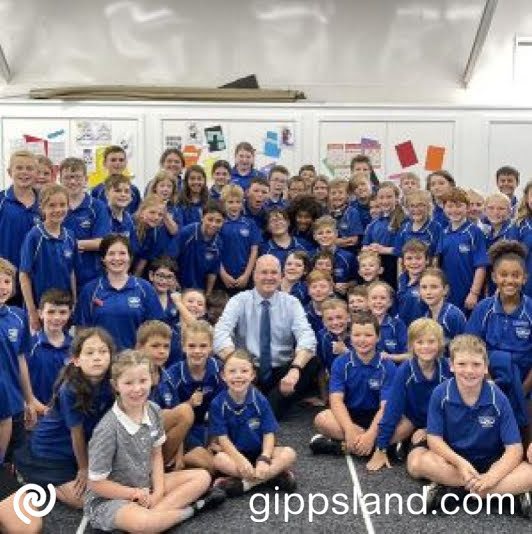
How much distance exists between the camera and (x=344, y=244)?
5.88 m

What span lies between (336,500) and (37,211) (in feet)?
9.26

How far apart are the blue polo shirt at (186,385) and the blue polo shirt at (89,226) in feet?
4.28

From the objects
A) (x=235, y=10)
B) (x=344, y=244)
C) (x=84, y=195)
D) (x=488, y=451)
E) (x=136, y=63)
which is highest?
(x=235, y=10)

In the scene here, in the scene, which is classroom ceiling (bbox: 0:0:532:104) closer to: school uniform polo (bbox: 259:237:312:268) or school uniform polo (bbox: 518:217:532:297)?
school uniform polo (bbox: 259:237:312:268)

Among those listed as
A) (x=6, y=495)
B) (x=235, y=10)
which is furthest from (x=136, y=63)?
(x=6, y=495)

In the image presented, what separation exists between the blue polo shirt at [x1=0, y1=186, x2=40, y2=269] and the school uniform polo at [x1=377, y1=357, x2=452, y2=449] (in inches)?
103

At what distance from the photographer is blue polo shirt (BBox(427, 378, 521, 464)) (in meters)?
3.47

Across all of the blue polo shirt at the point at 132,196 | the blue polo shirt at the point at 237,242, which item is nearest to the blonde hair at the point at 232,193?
the blue polo shirt at the point at 237,242

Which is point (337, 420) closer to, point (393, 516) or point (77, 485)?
point (393, 516)

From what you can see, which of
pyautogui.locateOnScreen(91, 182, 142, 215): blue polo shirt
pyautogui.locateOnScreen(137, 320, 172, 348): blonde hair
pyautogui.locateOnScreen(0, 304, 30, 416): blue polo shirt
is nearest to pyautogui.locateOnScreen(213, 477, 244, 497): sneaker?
pyautogui.locateOnScreen(137, 320, 172, 348): blonde hair

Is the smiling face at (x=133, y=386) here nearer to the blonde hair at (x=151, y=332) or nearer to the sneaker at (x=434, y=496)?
the blonde hair at (x=151, y=332)

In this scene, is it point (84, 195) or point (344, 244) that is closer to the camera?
point (84, 195)

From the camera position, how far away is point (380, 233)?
5.67 m

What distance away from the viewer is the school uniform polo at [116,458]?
10.1 ft
